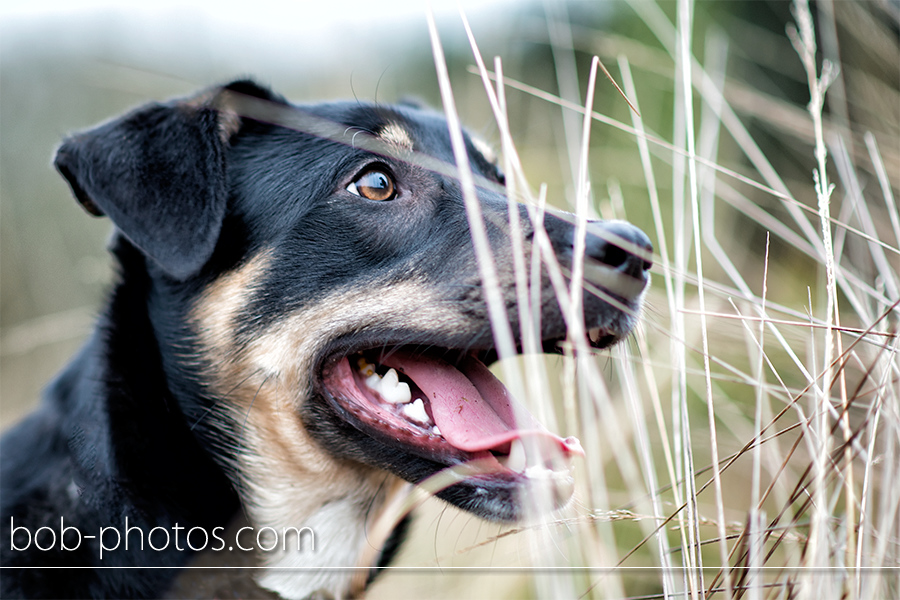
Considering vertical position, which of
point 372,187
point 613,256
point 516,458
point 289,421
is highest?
point 613,256

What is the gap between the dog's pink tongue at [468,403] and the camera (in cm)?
200

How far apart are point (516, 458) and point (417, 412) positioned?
1.09ft

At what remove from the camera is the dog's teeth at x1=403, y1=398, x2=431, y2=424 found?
209cm

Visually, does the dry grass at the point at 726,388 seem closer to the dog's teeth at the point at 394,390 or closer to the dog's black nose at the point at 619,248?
the dog's black nose at the point at 619,248

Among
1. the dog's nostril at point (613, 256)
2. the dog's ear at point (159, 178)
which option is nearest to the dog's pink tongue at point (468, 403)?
the dog's nostril at point (613, 256)

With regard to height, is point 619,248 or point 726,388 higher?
point 619,248

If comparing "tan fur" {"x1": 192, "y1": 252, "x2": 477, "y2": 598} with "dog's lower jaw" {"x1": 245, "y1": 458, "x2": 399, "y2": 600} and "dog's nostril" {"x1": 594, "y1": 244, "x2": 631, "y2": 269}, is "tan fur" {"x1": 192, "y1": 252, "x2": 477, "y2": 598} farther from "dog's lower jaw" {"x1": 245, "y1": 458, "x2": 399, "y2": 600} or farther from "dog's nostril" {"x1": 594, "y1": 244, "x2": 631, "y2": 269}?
"dog's nostril" {"x1": 594, "y1": 244, "x2": 631, "y2": 269}

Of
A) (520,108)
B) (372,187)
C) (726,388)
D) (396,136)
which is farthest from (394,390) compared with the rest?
(520,108)

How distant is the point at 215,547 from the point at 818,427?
1.79 m

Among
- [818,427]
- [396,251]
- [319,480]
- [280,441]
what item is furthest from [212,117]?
[818,427]

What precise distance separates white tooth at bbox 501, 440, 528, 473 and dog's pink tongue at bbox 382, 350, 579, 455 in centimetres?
3

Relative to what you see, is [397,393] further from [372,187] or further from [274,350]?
[372,187]

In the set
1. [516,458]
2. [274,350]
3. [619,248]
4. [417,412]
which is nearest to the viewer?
[619,248]

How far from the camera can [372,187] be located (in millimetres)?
2359
